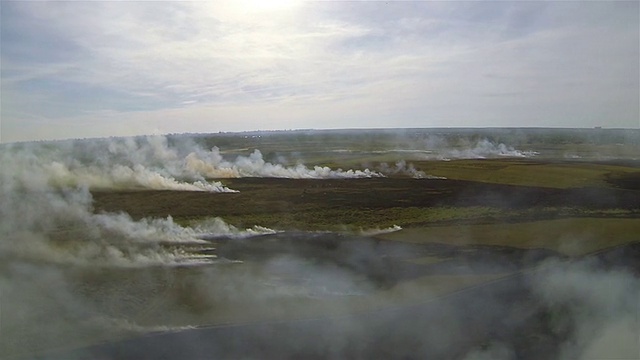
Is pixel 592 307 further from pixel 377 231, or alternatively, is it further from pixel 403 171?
pixel 403 171

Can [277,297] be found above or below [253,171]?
below

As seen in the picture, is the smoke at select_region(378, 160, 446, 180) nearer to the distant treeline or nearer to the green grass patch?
the green grass patch

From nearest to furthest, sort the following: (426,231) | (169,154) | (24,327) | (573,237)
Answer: (24,327) < (573,237) < (426,231) < (169,154)

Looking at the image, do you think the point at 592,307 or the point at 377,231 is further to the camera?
the point at 377,231

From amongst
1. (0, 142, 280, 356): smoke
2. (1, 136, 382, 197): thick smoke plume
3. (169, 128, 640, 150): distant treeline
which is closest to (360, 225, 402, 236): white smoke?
(0, 142, 280, 356): smoke

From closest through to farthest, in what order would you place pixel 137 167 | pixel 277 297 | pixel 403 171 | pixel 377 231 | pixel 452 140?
pixel 277 297, pixel 377 231, pixel 137 167, pixel 403 171, pixel 452 140

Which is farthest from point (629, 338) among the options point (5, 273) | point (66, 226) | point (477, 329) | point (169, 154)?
point (169, 154)

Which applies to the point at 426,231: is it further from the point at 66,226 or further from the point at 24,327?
the point at 66,226

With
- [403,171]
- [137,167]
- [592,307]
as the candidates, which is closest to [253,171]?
[137,167]

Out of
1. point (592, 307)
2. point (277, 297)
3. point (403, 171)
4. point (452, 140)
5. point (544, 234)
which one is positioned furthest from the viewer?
point (452, 140)
